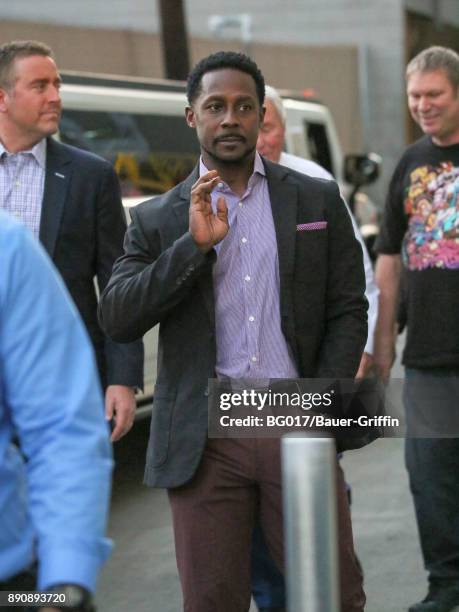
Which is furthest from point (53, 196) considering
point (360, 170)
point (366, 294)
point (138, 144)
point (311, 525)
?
point (360, 170)

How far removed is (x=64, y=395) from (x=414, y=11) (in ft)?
97.3

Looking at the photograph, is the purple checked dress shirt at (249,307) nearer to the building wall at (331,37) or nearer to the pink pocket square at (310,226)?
the pink pocket square at (310,226)

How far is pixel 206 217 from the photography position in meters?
3.75

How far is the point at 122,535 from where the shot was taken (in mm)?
7059

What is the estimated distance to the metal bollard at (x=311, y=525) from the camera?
2586 millimetres

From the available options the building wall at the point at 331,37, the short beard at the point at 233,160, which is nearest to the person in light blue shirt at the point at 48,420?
the short beard at the point at 233,160

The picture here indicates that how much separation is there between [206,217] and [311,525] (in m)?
1.31

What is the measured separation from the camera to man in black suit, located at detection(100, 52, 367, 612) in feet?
12.6

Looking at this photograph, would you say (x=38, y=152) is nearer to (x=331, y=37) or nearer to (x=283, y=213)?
(x=283, y=213)

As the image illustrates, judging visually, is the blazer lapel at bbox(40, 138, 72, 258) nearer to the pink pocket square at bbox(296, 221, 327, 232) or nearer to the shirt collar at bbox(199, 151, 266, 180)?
the shirt collar at bbox(199, 151, 266, 180)

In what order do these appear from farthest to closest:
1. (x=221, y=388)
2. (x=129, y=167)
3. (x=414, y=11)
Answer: (x=414, y=11) < (x=129, y=167) < (x=221, y=388)

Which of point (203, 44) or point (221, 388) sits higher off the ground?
point (203, 44)

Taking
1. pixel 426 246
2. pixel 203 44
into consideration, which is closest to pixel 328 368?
pixel 426 246

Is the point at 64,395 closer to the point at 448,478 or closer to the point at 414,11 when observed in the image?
the point at 448,478
